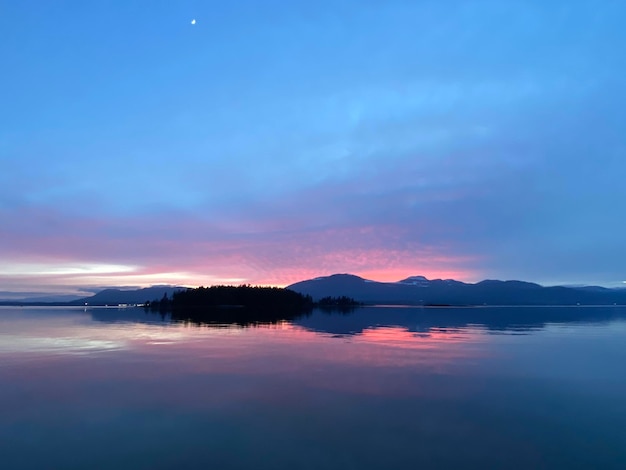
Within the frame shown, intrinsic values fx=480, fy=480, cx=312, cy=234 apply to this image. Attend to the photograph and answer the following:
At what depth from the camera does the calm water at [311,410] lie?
11.4 metres

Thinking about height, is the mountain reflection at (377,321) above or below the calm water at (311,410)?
above

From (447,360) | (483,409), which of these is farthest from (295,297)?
(483,409)

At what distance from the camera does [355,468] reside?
10.6 metres

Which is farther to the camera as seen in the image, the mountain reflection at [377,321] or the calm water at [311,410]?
the mountain reflection at [377,321]

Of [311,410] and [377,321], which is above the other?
[377,321]

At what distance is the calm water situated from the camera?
449 inches

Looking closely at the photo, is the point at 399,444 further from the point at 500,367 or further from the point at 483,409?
the point at 500,367

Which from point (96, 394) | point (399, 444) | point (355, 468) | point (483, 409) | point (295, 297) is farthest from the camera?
point (295, 297)

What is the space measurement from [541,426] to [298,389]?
8457 mm

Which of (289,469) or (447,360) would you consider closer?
(289,469)

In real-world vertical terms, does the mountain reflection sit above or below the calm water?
above

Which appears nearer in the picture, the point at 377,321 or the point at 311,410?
the point at 311,410

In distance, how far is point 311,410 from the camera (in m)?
15.2

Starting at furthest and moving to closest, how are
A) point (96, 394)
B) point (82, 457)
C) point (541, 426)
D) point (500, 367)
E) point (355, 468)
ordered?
point (500, 367) → point (96, 394) → point (541, 426) → point (82, 457) → point (355, 468)
